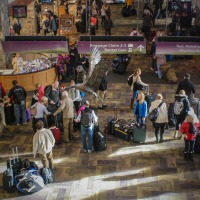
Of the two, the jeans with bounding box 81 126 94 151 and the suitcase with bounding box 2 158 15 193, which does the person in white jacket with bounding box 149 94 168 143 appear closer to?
the jeans with bounding box 81 126 94 151

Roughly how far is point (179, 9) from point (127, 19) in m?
4.20

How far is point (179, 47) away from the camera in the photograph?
11.9 metres

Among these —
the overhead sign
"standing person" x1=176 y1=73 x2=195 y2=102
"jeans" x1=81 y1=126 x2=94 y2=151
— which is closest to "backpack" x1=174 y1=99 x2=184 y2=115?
"standing person" x1=176 y1=73 x2=195 y2=102

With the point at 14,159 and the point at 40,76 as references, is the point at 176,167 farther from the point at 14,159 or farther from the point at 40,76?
the point at 40,76

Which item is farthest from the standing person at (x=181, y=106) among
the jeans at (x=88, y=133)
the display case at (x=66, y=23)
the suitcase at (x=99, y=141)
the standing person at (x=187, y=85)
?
the display case at (x=66, y=23)

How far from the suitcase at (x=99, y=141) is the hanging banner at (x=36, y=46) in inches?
111

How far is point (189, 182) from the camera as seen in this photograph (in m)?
9.17

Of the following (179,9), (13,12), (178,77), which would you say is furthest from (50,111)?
(179,9)

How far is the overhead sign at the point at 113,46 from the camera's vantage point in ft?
38.6

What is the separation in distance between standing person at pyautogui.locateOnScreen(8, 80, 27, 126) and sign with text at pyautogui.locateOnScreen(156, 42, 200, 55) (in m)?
3.73

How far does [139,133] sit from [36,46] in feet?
12.0

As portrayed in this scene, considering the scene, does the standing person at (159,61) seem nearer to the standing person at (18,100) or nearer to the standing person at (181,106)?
the standing person at (181,106)

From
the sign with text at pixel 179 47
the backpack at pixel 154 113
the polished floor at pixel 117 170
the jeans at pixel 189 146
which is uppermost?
the sign with text at pixel 179 47

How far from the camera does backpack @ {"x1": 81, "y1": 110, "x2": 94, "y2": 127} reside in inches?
384
